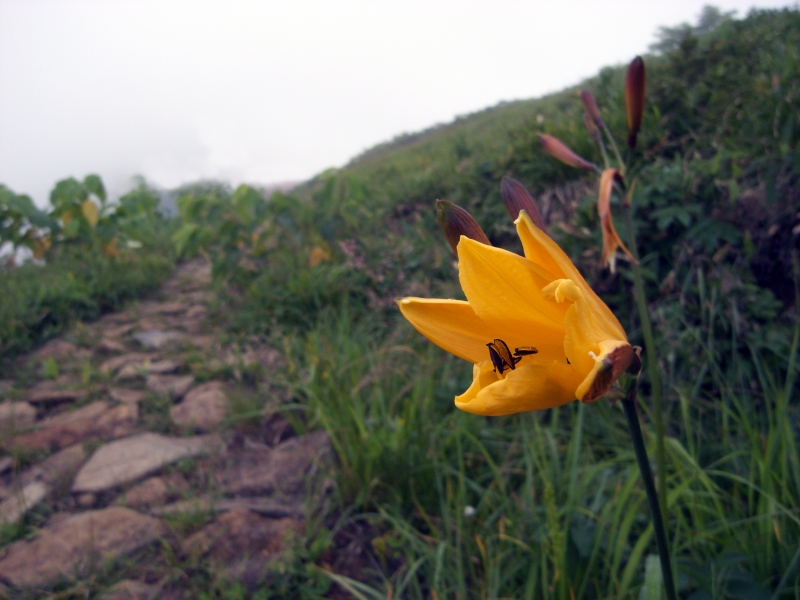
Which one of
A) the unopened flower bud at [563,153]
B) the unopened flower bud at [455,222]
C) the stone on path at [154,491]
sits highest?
the unopened flower bud at [563,153]

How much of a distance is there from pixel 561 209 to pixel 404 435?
172 centimetres

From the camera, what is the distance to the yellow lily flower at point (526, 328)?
1.80ft

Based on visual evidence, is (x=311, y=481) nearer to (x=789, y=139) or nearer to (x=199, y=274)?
(x=789, y=139)

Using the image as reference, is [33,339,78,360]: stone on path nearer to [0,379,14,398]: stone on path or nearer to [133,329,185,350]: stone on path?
[0,379,14,398]: stone on path

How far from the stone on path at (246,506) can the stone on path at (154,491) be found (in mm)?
62

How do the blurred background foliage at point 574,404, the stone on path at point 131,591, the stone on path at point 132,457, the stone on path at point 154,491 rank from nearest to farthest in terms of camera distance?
the blurred background foliage at point 574,404 < the stone on path at point 131,591 < the stone on path at point 154,491 < the stone on path at point 132,457

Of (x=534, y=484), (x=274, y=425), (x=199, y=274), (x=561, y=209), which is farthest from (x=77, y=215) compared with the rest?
(x=534, y=484)

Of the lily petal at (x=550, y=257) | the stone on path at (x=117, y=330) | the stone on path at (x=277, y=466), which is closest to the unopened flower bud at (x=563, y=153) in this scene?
the lily petal at (x=550, y=257)

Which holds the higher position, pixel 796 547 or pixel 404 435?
pixel 404 435

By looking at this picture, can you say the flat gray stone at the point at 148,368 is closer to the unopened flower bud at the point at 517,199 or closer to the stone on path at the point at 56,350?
the stone on path at the point at 56,350

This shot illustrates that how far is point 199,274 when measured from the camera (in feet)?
17.0

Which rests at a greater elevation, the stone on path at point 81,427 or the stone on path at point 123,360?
the stone on path at point 123,360

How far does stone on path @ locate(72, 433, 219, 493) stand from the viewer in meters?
2.04

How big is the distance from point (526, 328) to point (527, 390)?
108mm
